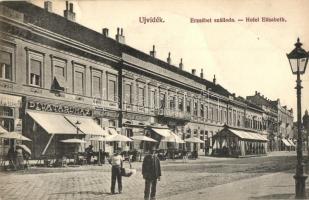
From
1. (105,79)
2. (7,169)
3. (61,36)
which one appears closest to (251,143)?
(105,79)

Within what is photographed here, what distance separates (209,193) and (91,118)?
1590 centimetres

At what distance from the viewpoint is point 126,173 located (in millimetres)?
12305

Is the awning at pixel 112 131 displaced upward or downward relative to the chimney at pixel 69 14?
downward

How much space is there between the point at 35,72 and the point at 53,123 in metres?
2.63

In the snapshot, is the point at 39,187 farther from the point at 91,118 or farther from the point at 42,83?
the point at 91,118

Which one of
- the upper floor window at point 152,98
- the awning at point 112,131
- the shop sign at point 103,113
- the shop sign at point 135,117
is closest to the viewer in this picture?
the shop sign at point 103,113

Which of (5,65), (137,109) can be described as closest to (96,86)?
(137,109)

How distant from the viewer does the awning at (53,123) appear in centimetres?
2202

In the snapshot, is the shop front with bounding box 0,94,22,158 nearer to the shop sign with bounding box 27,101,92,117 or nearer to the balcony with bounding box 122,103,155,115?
the shop sign with bounding box 27,101,92,117

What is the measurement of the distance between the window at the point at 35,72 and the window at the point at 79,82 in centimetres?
296

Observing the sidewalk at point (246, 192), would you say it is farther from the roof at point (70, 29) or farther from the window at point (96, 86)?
the window at point (96, 86)

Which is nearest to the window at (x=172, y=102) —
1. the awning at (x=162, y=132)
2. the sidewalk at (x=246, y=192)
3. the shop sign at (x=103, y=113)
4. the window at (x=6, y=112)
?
the awning at (x=162, y=132)

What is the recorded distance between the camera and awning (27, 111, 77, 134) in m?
22.0

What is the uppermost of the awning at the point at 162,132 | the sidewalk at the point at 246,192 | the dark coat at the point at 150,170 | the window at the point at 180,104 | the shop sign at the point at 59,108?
the window at the point at 180,104
